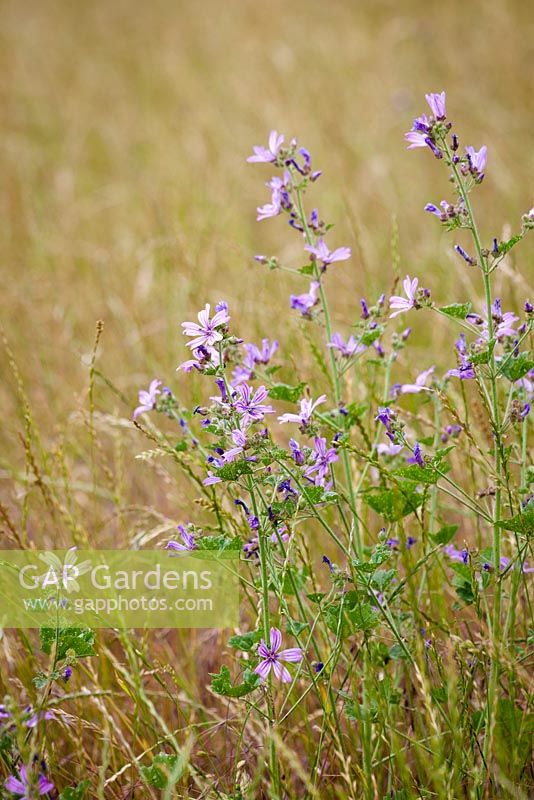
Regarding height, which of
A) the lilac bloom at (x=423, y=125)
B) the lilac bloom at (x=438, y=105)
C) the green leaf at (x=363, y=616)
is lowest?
the green leaf at (x=363, y=616)

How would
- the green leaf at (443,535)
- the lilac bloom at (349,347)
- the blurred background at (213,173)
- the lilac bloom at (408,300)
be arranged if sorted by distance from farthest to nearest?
1. the blurred background at (213,173)
2. the lilac bloom at (349,347)
3. the green leaf at (443,535)
4. the lilac bloom at (408,300)

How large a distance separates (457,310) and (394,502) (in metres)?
0.49

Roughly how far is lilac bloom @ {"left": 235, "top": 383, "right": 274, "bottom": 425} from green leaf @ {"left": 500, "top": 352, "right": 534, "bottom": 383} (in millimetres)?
484

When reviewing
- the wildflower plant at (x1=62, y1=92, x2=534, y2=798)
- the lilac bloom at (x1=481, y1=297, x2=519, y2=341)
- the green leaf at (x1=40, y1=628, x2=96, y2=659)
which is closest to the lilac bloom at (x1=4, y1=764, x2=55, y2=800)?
the wildflower plant at (x1=62, y1=92, x2=534, y2=798)

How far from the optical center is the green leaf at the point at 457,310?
1358mm

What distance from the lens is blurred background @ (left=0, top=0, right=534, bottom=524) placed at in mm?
3420

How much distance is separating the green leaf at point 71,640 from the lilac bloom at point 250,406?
0.56 meters

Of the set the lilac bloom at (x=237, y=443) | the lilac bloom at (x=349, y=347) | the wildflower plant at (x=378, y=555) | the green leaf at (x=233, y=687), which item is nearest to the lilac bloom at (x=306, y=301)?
the wildflower plant at (x=378, y=555)

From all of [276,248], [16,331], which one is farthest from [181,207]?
[16,331]

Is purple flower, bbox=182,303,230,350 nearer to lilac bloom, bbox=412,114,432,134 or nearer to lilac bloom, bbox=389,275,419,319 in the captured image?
lilac bloom, bbox=389,275,419,319

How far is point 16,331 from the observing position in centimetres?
384
